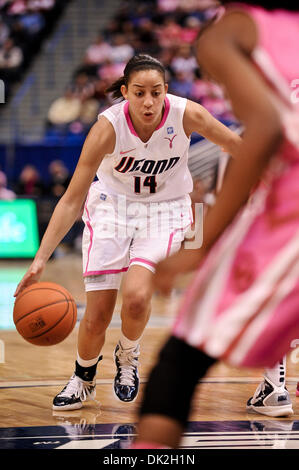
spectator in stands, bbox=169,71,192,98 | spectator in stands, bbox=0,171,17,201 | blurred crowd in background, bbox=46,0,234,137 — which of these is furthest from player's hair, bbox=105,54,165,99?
spectator in stands, bbox=169,71,192,98

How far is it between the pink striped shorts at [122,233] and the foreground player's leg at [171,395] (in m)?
2.26

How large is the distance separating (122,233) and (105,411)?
97 centimetres

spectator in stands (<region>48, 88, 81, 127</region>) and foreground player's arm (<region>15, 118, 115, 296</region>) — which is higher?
spectator in stands (<region>48, 88, 81, 127</region>)

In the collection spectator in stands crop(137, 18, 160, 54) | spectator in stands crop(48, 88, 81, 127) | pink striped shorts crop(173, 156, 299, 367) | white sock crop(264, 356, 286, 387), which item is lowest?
white sock crop(264, 356, 286, 387)

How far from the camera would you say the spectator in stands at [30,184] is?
14039 millimetres

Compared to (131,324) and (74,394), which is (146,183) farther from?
(74,394)

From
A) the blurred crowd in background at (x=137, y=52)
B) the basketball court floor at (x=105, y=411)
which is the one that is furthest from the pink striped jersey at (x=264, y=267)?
the blurred crowd in background at (x=137, y=52)

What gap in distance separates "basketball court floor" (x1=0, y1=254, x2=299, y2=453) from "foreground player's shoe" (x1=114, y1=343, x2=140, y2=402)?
0.08 metres

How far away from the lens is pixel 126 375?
168 inches

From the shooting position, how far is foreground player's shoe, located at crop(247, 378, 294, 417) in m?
4.09

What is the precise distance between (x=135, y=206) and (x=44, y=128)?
12.8m

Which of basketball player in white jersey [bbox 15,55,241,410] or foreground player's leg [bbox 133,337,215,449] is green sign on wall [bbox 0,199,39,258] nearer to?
basketball player in white jersey [bbox 15,55,241,410]

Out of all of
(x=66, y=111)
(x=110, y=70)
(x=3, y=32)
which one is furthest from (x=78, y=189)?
(x=3, y=32)

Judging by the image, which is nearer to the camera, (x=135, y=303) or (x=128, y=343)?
(x=135, y=303)
